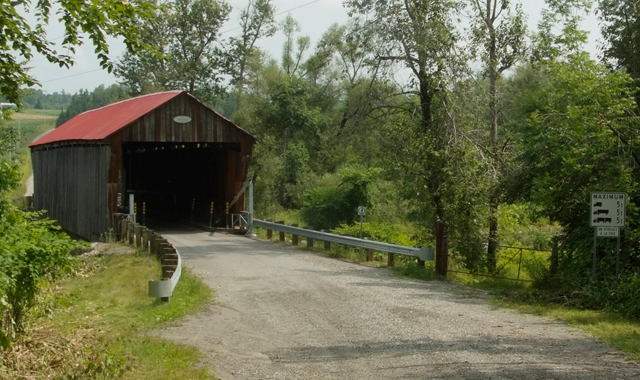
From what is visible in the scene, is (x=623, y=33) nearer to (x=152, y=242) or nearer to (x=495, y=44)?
(x=495, y=44)

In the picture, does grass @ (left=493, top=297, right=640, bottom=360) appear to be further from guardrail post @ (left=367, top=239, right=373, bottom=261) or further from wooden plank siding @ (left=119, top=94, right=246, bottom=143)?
wooden plank siding @ (left=119, top=94, right=246, bottom=143)

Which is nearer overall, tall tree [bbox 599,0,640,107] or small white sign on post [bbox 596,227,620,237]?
small white sign on post [bbox 596,227,620,237]

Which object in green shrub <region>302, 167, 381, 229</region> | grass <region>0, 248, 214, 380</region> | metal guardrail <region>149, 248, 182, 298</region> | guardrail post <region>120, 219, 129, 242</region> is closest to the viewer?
grass <region>0, 248, 214, 380</region>

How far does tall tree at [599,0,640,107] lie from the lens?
2476cm

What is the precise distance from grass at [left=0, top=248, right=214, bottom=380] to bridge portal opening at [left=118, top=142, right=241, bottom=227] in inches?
573

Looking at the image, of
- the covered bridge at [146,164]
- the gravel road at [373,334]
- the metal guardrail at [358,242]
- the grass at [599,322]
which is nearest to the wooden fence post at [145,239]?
the gravel road at [373,334]

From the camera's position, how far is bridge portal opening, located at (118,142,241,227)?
28.5 meters

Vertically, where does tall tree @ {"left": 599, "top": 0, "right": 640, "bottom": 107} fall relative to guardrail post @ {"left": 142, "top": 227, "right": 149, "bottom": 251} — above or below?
above

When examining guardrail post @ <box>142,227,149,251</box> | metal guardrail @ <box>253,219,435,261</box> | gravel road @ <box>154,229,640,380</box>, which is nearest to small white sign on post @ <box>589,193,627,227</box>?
gravel road @ <box>154,229,640,380</box>

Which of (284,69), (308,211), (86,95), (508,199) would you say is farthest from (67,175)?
(86,95)

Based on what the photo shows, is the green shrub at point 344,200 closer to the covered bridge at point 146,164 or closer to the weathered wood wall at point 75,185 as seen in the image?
Answer: the covered bridge at point 146,164

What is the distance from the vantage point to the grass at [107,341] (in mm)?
7711

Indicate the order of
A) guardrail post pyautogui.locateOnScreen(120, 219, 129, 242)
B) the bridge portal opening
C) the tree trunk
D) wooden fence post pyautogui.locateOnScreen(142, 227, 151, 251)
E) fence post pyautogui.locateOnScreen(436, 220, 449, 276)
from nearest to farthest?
1. fence post pyautogui.locateOnScreen(436, 220, 449, 276)
2. the tree trunk
3. wooden fence post pyautogui.locateOnScreen(142, 227, 151, 251)
4. guardrail post pyautogui.locateOnScreen(120, 219, 129, 242)
5. the bridge portal opening

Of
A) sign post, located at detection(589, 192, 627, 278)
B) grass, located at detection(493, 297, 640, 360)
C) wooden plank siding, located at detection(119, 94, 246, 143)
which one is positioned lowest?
grass, located at detection(493, 297, 640, 360)
